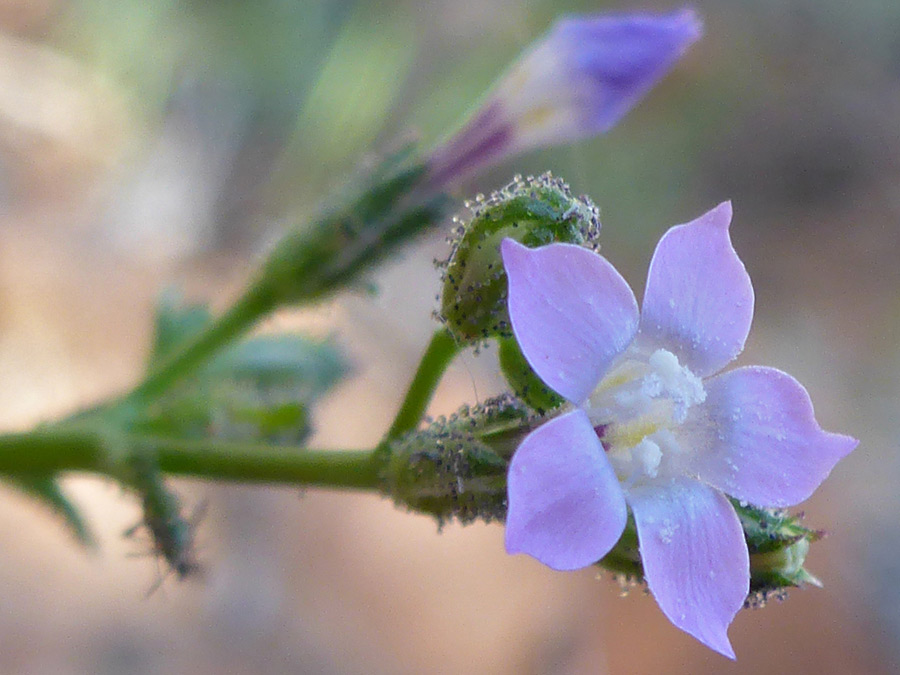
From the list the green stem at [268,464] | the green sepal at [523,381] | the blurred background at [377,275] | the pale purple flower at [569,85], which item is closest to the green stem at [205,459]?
the green stem at [268,464]

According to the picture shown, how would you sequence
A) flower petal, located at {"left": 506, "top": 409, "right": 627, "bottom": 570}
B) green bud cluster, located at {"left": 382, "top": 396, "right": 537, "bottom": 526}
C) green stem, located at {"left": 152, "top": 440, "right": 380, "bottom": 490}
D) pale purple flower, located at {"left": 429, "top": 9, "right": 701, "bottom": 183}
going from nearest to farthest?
1. flower petal, located at {"left": 506, "top": 409, "right": 627, "bottom": 570}
2. green bud cluster, located at {"left": 382, "top": 396, "right": 537, "bottom": 526}
3. green stem, located at {"left": 152, "top": 440, "right": 380, "bottom": 490}
4. pale purple flower, located at {"left": 429, "top": 9, "right": 701, "bottom": 183}

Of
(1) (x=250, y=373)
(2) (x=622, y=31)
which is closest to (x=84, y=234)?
(1) (x=250, y=373)

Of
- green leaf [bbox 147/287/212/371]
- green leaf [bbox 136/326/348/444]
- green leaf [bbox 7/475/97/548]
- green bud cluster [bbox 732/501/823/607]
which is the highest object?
green leaf [bbox 147/287/212/371]

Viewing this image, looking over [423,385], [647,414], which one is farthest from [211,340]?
[647,414]

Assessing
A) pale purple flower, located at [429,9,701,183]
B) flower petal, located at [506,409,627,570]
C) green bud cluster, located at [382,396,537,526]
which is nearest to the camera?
flower petal, located at [506,409,627,570]

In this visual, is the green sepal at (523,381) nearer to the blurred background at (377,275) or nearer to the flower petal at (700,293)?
the flower petal at (700,293)

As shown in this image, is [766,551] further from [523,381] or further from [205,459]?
[205,459]

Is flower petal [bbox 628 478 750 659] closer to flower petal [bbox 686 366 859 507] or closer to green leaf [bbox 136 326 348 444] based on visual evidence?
flower petal [bbox 686 366 859 507]

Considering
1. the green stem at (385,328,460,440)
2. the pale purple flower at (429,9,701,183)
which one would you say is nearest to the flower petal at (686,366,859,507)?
the green stem at (385,328,460,440)
